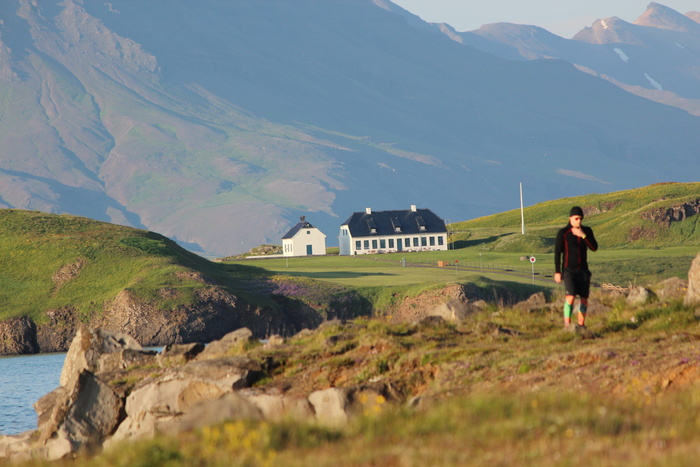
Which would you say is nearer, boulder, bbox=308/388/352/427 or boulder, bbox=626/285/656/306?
boulder, bbox=308/388/352/427

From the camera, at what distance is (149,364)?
103 ft

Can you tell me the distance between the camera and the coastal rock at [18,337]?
84312 millimetres

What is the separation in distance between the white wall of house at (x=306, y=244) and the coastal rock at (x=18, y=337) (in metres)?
90.4

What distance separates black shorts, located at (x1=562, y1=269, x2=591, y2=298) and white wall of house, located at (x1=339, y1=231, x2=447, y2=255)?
140 m

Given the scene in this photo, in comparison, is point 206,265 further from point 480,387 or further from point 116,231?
point 480,387

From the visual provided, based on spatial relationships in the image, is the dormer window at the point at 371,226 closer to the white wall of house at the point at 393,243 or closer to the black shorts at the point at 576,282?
the white wall of house at the point at 393,243

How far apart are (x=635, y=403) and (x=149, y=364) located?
19407 millimetres

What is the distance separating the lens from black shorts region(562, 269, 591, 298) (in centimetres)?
2602

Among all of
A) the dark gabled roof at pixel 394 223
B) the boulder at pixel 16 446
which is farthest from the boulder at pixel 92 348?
the dark gabled roof at pixel 394 223

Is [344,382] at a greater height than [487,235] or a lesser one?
lesser

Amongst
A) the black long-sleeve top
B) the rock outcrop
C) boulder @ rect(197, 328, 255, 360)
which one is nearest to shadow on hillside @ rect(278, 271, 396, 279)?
boulder @ rect(197, 328, 255, 360)

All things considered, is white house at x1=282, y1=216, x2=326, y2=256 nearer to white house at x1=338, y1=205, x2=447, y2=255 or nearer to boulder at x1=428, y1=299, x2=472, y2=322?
white house at x1=338, y1=205, x2=447, y2=255

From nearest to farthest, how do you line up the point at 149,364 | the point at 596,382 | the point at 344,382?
the point at 596,382
the point at 344,382
the point at 149,364

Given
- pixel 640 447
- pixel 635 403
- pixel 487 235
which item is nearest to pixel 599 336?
pixel 635 403
